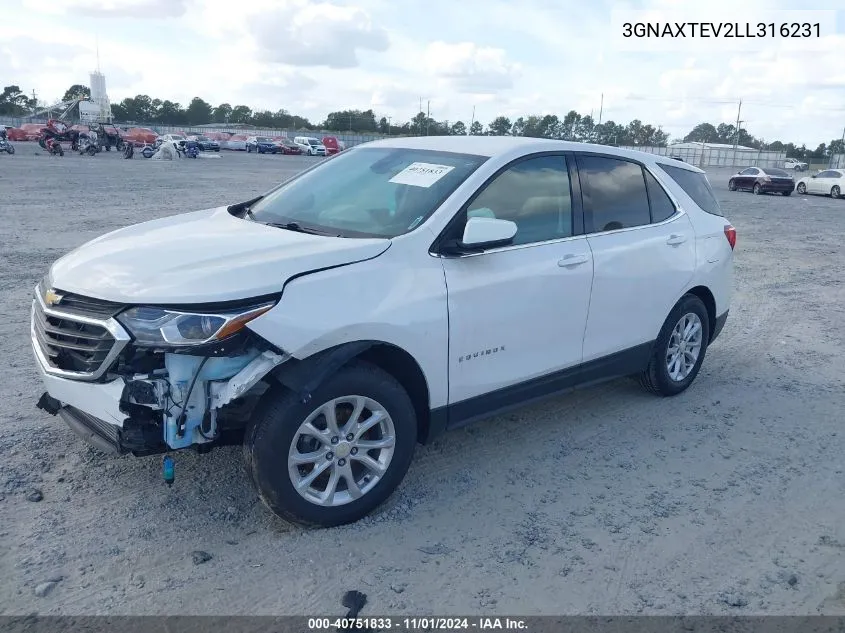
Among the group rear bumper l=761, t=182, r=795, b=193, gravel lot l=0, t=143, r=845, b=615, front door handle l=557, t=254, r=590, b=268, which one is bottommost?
gravel lot l=0, t=143, r=845, b=615

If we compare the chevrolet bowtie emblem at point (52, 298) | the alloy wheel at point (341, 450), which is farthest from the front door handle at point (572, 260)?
the chevrolet bowtie emblem at point (52, 298)

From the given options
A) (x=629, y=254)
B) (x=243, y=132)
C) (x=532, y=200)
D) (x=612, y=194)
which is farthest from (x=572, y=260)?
(x=243, y=132)

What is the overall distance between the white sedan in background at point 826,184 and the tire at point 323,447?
32360 millimetres

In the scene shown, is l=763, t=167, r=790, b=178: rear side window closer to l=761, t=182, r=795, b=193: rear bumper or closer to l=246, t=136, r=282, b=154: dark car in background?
l=761, t=182, r=795, b=193: rear bumper

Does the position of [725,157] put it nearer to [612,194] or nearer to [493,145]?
[612,194]

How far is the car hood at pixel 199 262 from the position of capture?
3.14 metres

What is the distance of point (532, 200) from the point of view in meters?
4.30

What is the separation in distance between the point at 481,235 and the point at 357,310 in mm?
782

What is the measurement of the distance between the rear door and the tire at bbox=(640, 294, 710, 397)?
0.40 ft

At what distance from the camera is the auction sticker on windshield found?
4.10 metres

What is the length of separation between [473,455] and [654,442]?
1.25 metres

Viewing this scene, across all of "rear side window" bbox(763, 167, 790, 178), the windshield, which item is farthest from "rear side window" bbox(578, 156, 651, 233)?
"rear side window" bbox(763, 167, 790, 178)

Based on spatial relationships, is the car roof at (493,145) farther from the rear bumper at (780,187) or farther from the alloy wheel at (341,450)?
the rear bumper at (780,187)

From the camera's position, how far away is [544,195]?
14.4 ft
